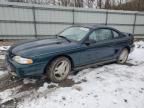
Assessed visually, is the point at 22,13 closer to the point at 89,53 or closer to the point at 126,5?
the point at 89,53

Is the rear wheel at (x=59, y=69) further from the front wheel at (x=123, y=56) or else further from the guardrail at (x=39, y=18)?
the guardrail at (x=39, y=18)

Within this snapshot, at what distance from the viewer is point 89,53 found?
4660 millimetres

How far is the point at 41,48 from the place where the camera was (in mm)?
3898

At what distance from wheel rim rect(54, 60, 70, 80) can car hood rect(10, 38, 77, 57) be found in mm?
369

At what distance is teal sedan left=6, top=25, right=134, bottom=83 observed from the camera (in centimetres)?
367

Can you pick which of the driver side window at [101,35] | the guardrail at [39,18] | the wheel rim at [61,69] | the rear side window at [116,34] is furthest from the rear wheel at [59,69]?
the guardrail at [39,18]

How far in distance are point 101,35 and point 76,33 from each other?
2.69 feet

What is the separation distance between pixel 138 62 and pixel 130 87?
2.49 m

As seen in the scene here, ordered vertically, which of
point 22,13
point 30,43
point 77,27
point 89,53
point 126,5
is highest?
point 126,5

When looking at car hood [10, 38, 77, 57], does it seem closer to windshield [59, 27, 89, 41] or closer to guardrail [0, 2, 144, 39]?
windshield [59, 27, 89, 41]

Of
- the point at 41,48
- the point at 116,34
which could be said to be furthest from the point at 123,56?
the point at 41,48

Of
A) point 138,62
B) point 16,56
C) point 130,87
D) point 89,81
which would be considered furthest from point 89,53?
point 138,62

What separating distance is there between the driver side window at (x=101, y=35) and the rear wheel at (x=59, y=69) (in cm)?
112

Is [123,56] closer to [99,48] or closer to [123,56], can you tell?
[123,56]
